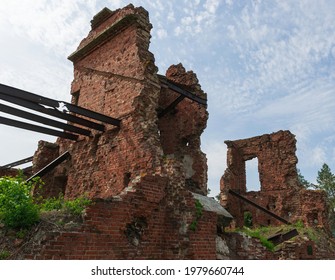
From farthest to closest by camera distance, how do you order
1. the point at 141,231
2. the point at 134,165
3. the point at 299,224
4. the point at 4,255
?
the point at 299,224, the point at 134,165, the point at 141,231, the point at 4,255

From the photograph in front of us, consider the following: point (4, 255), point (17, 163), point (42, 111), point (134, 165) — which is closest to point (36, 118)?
point (42, 111)

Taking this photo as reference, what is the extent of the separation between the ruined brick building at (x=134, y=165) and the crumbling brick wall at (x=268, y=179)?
555 centimetres

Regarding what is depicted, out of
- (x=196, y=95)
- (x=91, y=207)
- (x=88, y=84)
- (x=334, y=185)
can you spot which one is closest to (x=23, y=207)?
(x=91, y=207)

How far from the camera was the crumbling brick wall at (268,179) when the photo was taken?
18406mm

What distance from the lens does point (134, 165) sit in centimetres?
701

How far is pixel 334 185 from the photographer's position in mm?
34750

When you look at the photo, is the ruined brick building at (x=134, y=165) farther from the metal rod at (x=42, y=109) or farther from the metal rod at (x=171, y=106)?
the metal rod at (x=42, y=109)

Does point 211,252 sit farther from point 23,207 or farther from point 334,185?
point 334,185

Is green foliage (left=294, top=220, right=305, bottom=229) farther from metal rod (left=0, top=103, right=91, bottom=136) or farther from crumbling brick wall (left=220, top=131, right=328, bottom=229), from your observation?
metal rod (left=0, top=103, right=91, bottom=136)

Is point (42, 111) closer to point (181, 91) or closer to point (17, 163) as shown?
point (181, 91)

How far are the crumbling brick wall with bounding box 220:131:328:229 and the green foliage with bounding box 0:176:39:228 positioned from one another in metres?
14.2

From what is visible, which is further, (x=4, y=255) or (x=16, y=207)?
(x=16, y=207)

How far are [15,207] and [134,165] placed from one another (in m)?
2.99

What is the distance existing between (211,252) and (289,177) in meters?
14.2
